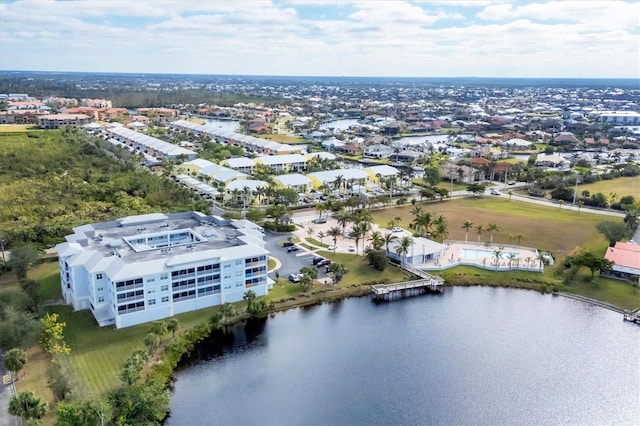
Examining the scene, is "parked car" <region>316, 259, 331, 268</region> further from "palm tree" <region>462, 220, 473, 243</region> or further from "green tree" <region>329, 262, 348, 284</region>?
"palm tree" <region>462, 220, 473, 243</region>

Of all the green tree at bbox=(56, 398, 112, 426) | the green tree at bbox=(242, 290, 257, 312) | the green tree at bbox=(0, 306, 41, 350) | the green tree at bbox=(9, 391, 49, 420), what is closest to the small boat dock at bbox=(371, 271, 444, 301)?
the green tree at bbox=(242, 290, 257, 312)

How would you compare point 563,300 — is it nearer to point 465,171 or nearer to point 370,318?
point 370,318

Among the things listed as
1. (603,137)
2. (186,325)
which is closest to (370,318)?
(186,325)

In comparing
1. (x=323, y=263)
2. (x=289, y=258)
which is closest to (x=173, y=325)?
(x=289, y=258)

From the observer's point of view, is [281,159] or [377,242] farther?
[281,159]

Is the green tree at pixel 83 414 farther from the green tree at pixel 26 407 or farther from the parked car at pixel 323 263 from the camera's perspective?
the parked car at pixel 323 263

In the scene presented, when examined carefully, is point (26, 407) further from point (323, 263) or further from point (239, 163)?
point (239, 163)
